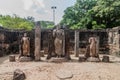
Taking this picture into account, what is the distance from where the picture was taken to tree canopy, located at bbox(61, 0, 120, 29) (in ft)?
70.4

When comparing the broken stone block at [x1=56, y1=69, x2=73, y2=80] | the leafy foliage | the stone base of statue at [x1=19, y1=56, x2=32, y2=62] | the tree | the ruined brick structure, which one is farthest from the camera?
the leafy foliage

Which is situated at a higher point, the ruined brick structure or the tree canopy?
the tree canopy

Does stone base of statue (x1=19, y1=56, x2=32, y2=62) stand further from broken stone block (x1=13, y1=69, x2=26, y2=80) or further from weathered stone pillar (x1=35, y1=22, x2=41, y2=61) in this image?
broken stone block (x1=13, y1=69, x2=26, y2=80)

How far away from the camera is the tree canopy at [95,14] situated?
2147 centimetres

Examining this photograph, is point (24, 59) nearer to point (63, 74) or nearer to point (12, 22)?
point (63, 74)

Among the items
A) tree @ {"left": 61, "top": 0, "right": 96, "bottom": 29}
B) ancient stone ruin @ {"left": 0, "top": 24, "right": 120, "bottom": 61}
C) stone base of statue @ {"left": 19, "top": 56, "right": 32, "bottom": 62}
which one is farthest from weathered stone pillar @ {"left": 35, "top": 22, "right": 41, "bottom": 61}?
tree @ {"left": 61, "top": 0, "right": 96, "bottom": 29}

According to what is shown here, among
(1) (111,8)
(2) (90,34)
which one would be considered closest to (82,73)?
(2) (90,34)

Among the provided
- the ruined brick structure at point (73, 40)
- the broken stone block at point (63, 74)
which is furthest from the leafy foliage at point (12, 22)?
the broken stone block at point (63, 74)

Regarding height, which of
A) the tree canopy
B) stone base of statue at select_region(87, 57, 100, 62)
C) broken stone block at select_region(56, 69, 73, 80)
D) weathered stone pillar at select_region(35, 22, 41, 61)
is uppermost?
the tree canopy

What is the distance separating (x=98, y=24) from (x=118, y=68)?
520 inches

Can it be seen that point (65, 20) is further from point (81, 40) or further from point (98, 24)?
point (81, 40)

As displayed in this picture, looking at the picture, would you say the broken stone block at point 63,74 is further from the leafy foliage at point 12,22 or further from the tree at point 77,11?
the leafy foliage at point 12,22

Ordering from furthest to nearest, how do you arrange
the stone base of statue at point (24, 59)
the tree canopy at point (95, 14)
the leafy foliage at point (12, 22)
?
the leafy foliage at point (12, 22) < the tree canopy at point (95, 14) < the stone base of statue at point (24, 59)

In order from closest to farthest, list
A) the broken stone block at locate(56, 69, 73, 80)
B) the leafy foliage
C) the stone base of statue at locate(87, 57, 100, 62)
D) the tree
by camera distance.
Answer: the broken stone block at locate(56, 69, 73, 80)
the stone base of statue at locate(87, 57, 100, 62)
the tree
the leafy foliage
